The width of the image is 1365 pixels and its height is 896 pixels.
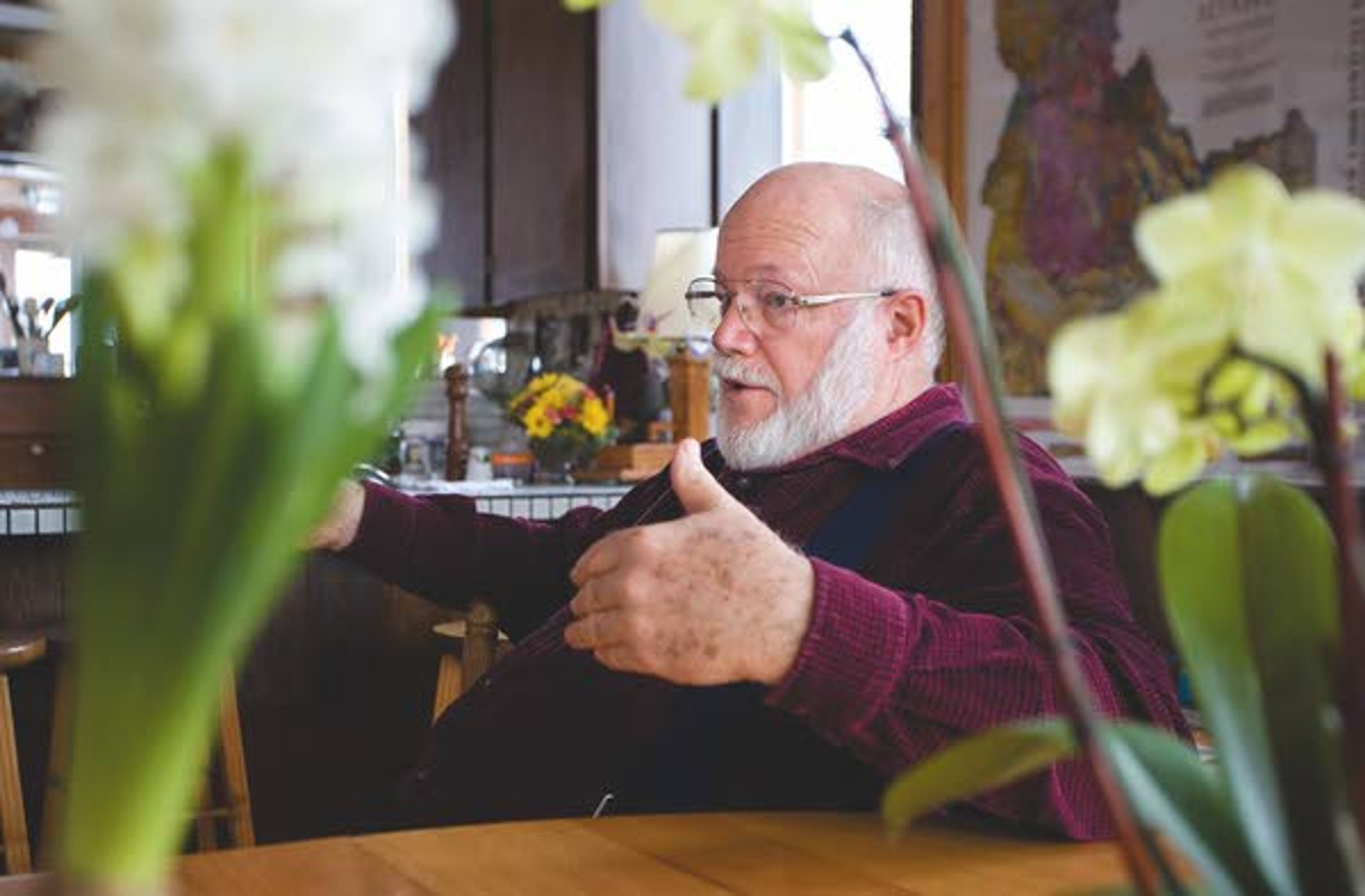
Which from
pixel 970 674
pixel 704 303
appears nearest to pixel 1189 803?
pixel 970 674

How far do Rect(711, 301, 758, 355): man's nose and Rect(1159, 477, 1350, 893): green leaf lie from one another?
1.38 meters

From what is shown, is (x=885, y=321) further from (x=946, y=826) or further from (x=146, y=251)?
(x=146, y=251)

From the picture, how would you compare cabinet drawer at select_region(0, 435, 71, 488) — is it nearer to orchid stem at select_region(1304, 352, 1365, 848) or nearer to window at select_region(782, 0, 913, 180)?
window at select_region(782, 0, 913, 180)

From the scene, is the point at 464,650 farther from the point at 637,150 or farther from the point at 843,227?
the point at 637,150

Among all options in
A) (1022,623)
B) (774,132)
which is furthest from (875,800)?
(774,132)

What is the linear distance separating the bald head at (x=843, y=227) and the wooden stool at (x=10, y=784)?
1.59 meters

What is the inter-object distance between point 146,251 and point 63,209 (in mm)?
18

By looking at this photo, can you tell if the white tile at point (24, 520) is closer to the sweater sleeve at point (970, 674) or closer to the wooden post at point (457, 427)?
the wooden post at point (457, 427)

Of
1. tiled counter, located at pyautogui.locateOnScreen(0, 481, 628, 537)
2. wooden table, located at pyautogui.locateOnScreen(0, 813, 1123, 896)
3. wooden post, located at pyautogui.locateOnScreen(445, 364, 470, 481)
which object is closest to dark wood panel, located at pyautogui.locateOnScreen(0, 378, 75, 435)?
tiled counter, located at pyautogui.locateOnScreen(0, 481, 628, 537)

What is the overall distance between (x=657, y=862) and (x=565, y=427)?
9.22ft

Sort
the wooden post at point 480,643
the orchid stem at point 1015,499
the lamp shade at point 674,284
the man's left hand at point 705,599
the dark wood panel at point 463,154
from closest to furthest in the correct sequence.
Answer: the orchid stem at point 1015,499, the man's left hand at point 705,599, the wooden post at point 480,643, the lamp shade at point 674,284, the dark wood panel at point 463,154

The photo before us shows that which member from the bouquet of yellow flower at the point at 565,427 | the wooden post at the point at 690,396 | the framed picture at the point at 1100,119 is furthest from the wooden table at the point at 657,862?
the wooden post at the point at 690,396

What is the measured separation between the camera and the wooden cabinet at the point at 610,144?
5.00 meters

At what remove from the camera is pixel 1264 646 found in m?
0.48
